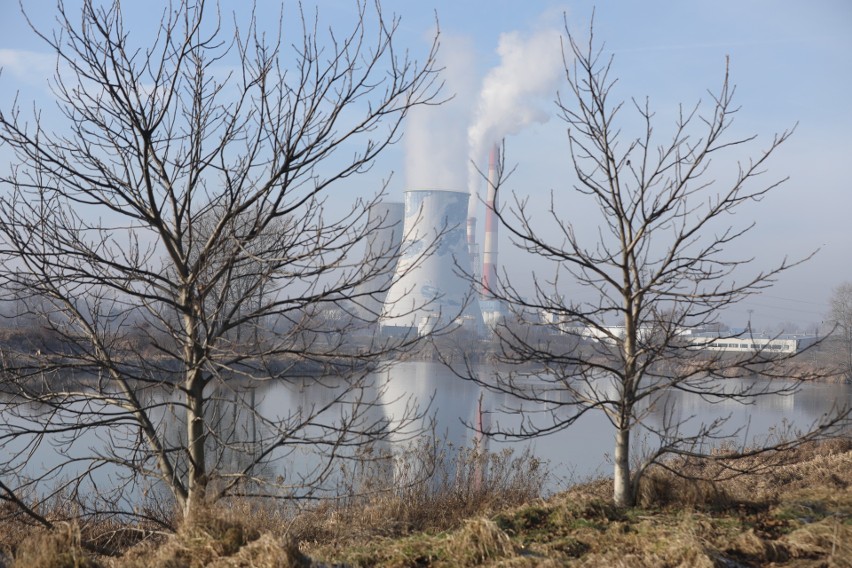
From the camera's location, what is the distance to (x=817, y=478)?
19.6 feet

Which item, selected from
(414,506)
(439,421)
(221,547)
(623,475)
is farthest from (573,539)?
(439,421)

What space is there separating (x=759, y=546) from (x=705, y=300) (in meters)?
1.35

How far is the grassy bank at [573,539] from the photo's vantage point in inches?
97.0

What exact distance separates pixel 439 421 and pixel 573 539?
370 inches

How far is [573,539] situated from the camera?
2.87 metres

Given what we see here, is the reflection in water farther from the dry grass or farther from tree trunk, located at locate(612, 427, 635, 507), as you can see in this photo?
the dry grass

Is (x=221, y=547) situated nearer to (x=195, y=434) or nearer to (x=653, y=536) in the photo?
(x=195, y=434)

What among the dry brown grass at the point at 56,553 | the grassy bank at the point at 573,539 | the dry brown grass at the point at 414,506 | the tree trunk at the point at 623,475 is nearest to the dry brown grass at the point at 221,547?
the grassy bank at the point at 573,539

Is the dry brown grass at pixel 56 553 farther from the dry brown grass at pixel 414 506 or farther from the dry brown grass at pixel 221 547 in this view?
→ the dry brown grass at pixel 414 506

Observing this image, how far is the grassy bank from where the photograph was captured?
8.08ft

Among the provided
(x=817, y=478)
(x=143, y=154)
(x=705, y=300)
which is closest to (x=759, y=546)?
(x=705, y=300)

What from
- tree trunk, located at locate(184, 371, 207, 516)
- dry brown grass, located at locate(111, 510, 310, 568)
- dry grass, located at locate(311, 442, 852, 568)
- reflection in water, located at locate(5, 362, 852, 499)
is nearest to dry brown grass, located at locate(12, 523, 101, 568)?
dry brown grass, located at locate(111, 510, 310, 568)

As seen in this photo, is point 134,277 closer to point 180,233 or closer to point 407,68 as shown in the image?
point 180,233

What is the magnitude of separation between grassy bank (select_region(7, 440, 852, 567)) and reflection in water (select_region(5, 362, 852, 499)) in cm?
54
